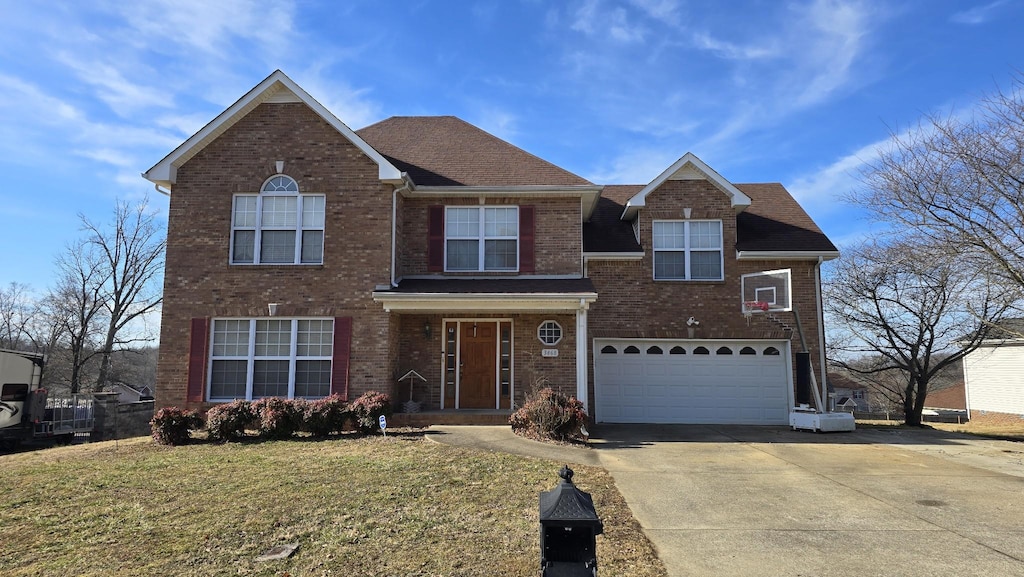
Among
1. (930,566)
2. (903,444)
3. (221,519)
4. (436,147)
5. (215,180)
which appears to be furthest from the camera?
(436,147)

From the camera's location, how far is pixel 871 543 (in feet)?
18.3

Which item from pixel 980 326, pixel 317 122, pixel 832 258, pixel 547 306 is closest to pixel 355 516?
pixel 547 306

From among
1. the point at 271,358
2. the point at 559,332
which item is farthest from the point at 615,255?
the point at 271,358

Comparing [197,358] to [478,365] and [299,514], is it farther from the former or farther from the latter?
[299,514]

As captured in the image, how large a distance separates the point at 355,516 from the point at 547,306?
7320 mm

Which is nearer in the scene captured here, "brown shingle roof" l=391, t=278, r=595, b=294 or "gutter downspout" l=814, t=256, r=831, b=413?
"brown shingle roof" l=391, t=278, r=595, b=294

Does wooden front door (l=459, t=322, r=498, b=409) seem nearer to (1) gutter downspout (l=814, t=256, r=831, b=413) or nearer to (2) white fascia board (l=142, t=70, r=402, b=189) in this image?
(2) white fascia board (l=142, t=70, r=402, b=189)

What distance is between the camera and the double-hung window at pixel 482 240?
14.5 metres

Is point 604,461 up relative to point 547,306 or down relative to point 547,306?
down

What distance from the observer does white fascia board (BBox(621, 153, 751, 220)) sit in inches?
608

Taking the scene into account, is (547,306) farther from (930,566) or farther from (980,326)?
(980,326)

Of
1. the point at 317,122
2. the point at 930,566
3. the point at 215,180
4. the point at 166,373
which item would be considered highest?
the point at 317,122

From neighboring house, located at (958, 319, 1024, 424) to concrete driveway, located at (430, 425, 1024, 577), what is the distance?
20.2 metres

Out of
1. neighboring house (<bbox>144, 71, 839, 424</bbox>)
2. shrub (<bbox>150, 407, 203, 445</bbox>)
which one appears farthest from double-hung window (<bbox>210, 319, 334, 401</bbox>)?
shrub (<bbox>150, 407, 203, 445</bbox>)
